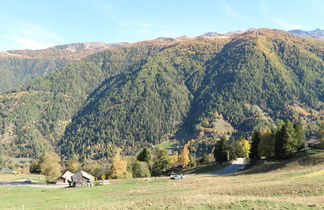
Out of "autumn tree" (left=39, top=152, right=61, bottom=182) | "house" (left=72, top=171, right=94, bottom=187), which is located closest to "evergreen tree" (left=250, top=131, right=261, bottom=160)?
"house" (left=72, top=171, right=94, bottom=187)

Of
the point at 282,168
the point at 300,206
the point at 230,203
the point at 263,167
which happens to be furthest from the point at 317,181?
the point at 263,167

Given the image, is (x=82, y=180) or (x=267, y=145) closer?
(x=82, y=180)

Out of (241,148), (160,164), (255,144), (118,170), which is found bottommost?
(160,164)

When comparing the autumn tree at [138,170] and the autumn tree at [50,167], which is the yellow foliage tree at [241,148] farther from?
the autumn tree at [50,167]

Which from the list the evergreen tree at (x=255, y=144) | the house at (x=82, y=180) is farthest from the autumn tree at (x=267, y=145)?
the house at (x=82, y=180)

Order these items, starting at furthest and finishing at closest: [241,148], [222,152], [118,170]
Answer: [241,148] < [222,152] < [118,170]

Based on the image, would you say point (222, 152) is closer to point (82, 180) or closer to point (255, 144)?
point (255, 144)

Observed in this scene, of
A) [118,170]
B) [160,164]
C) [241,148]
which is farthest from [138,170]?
[241,148]

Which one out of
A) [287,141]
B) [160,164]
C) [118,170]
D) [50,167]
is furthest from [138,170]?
[287,141]

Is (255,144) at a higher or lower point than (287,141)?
lower

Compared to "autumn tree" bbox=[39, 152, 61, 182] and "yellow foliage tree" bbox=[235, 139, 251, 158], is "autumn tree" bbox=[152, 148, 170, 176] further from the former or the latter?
"autumn tree" bbox=[39, 152, 61, 182]

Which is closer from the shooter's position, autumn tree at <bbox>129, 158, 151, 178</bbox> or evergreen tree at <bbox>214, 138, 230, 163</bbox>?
autumn tree at <bbox>129, 158, 151, 178</bbox>

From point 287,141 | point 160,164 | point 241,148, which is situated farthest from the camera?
point 160,164

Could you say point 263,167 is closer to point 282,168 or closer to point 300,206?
point 282,168
